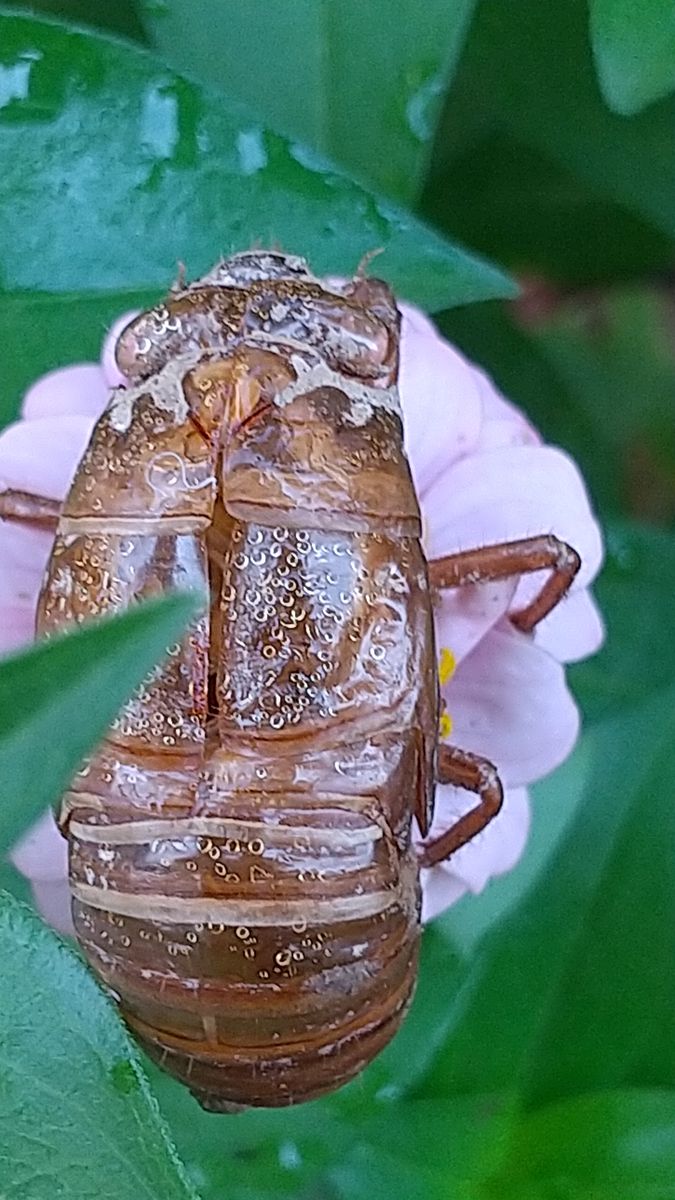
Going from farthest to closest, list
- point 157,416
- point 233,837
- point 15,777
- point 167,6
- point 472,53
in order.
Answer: point 472,53, point 167,6, point 157,416, point 233,837, point 15,777

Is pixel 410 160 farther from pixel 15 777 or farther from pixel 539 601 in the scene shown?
pixel 15 777

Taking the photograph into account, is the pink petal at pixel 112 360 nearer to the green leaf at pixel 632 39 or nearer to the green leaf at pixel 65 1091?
the green leaf at pixel 632 39

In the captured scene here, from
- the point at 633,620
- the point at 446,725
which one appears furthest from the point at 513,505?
the point at 633,620

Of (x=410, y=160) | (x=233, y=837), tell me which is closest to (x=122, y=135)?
(x=410, y=160)

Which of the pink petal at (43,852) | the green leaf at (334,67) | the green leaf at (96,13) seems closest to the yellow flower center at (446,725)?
the pink petal at (43,852)

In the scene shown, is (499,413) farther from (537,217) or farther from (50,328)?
(537,217)

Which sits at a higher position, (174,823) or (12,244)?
(12,244)
